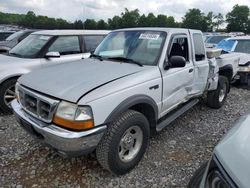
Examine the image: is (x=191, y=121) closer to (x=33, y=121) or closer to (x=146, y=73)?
(x=146, y=73)

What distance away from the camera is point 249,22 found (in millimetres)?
56000

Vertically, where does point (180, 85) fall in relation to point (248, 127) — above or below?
below

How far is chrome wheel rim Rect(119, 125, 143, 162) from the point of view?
10.0ft

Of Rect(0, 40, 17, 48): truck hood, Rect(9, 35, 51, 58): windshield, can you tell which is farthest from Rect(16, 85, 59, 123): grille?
Rect(0, 40, 17, 48): truck hood

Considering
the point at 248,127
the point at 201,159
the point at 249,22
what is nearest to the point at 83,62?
the point at 201,159

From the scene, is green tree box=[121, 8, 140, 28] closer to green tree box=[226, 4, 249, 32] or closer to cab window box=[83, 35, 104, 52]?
green tree box=[226, 4, 249, 32]

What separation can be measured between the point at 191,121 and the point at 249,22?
2382 inches

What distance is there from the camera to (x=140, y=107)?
3.30m

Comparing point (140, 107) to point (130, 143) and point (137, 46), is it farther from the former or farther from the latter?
point (137, 46)

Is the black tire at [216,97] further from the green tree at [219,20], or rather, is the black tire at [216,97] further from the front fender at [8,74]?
the green tree at [219,20]

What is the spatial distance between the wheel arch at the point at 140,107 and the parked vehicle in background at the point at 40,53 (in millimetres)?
2983

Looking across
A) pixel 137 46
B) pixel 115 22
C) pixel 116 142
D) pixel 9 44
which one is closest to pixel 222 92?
pixel 137 46

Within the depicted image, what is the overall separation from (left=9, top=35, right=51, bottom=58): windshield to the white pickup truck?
205 cm

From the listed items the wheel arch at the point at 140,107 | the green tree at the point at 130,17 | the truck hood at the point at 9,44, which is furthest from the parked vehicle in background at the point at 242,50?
the green tree at the point at 130,17
